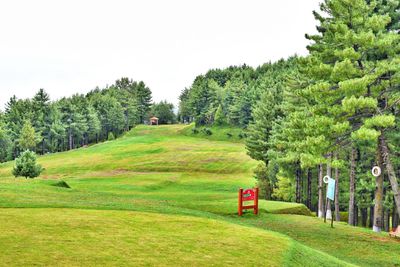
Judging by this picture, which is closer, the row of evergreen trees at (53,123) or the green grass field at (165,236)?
the green grass field at (165,236)

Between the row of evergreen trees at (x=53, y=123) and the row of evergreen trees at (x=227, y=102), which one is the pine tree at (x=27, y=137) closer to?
the row of evergreen trees at (x=53, y=123)

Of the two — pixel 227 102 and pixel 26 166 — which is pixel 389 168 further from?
pixel 227 102

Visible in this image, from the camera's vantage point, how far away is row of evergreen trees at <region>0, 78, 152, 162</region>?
11412 cm

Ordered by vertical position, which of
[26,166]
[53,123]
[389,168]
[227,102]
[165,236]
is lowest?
[165,236]

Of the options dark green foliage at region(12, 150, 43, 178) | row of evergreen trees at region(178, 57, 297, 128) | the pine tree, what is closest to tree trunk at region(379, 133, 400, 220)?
dark green foliage at region(12, 150, 43, 178)

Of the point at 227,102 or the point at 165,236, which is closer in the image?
the point at 165,236

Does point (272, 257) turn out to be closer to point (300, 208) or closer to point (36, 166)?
point (300, 208)

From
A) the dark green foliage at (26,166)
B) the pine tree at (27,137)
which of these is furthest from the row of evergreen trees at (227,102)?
the dark green foliage at (26,166)

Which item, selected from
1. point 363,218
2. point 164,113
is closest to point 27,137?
point 164,113

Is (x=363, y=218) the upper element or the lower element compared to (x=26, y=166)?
lower

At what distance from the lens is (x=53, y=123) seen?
118875 mm

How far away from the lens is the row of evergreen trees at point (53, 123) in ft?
374

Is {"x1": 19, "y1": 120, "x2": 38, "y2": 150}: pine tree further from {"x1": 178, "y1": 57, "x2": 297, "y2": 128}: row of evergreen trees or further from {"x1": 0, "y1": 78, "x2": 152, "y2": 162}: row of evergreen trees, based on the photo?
Result: {"x1": 178, "y1": 57, "x2": 297, "y2": 128}: row of evergreen trees

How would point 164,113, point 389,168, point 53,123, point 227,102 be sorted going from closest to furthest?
point 389,168 → point 53,123 → point 227,102 → point 164,113
